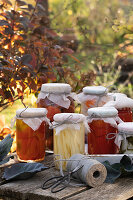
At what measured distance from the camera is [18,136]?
5.81ft

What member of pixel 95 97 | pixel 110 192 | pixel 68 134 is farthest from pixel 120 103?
pixel 110 192

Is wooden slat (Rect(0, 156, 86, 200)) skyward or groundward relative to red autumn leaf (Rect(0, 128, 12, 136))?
groundward

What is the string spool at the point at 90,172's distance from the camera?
147 centimetres

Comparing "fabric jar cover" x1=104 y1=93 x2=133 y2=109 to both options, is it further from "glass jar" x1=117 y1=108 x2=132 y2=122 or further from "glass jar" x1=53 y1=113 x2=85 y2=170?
"glass jar" x1=53 y1=113 x2=85 y2=170

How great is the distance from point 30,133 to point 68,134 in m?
0.19

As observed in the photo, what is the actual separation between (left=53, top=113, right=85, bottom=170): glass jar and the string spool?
0.14m

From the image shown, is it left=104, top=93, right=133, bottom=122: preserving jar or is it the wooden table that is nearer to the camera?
the wooden table

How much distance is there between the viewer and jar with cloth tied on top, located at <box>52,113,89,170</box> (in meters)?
1.66

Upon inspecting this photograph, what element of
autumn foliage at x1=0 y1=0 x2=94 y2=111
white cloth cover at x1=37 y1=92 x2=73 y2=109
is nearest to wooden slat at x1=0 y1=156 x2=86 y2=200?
white cloth cover at x1=37 y1=92 x2=73 y2=109

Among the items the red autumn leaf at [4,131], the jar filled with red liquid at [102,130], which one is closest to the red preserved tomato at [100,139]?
the jar filled with red liquid at [102,130]

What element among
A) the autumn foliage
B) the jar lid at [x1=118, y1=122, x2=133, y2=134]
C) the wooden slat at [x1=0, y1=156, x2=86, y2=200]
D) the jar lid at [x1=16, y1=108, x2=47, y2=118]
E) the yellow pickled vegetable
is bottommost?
the wooden slat at [x1=0, y1=156, x2=86, y2=200]

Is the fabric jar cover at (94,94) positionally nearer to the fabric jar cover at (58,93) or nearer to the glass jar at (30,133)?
the fabric jar cover at (58,93)

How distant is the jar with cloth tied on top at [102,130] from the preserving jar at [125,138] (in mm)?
37

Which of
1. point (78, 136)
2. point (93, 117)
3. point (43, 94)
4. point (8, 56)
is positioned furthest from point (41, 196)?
point (8, 56)
